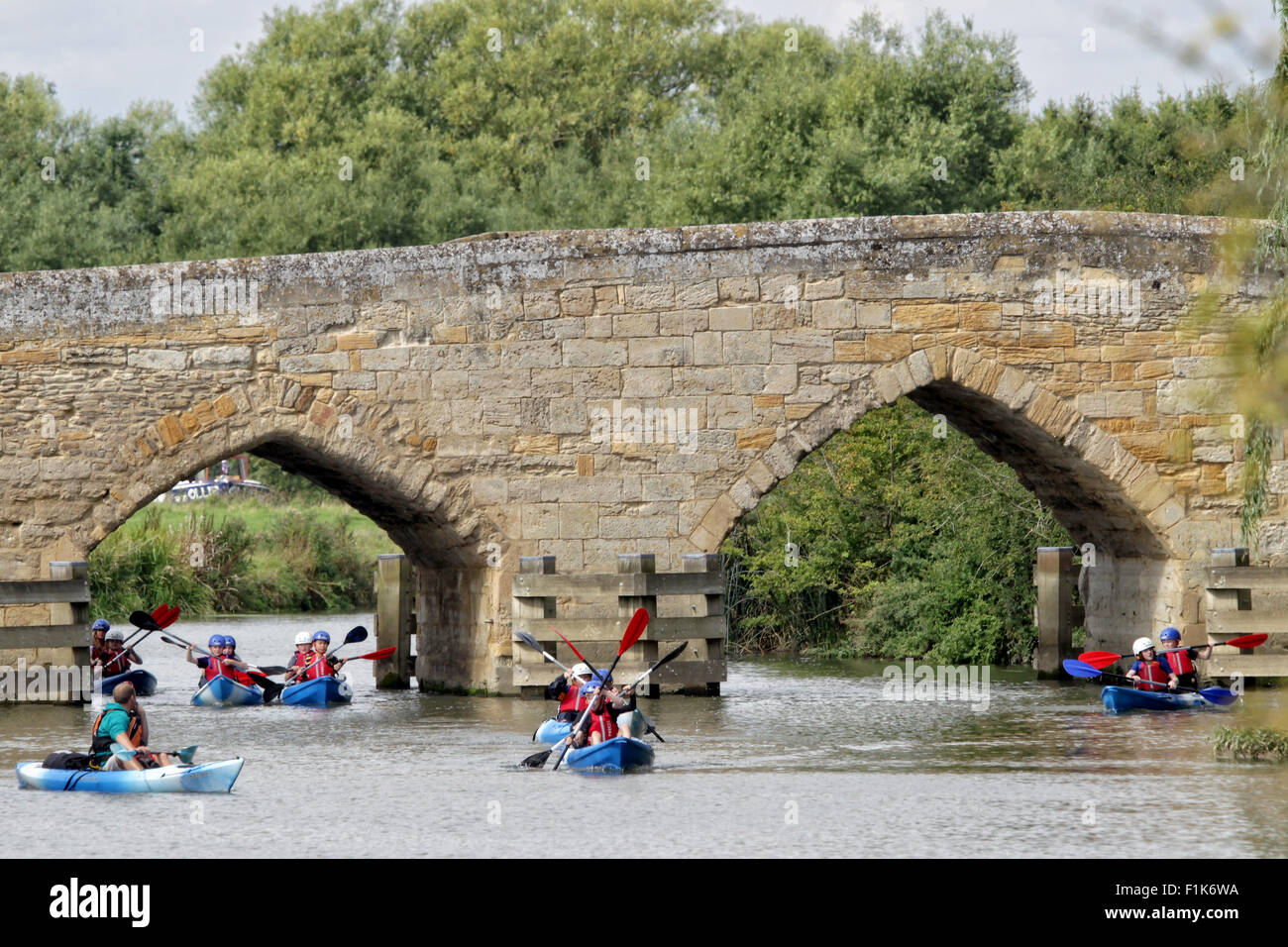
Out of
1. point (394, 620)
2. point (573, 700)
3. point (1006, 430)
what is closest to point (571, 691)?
point (573, 700)

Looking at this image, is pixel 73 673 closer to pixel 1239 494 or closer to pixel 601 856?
pixel 601 856

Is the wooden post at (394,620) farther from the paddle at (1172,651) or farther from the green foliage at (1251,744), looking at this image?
the green foliage at (1251,744)

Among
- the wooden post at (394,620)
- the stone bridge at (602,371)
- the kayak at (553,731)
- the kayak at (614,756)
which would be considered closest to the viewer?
the kayak at (614,756)

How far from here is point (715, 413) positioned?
15.9 meters

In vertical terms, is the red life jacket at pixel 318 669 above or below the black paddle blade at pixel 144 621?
below

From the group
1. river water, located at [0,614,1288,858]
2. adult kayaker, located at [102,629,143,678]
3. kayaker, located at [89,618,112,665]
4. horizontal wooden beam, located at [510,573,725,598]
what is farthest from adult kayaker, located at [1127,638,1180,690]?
kayaker, located at [89,618,112,665]

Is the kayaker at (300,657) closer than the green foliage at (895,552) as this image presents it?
Yes

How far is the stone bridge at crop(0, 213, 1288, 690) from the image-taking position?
15.2 meters

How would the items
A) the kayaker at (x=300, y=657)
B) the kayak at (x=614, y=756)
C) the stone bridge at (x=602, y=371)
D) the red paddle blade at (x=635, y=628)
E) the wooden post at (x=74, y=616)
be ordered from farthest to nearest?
1. the kayaker at (x=300, y=657)
2. the stone bridge at (x=602, y=371)
3. the wooden post at (x=74, y=616)
4. the red paddle blade at (x=635, y=628)
5. the kayak at (x=614, y=756)

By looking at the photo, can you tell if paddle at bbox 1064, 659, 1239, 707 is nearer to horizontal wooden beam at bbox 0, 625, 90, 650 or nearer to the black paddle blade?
horizontal wooden beam at bbox 0, 625, 90, 650

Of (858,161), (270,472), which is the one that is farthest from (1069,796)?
(270,472)

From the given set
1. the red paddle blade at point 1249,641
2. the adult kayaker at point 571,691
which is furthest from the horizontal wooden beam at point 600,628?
the red paddle blade at point 1249,641

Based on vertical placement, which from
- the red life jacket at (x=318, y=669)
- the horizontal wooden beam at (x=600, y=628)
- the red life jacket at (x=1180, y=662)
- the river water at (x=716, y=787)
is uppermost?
the horizontal wooden beam at (x=600, y=628)

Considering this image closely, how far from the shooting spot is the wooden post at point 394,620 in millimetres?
19172
